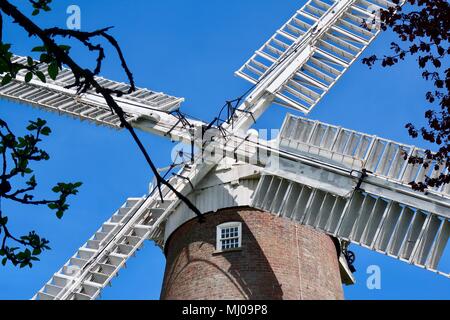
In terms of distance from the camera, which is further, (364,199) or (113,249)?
(113,249)

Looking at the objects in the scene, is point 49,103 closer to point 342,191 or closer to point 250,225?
point 250,225

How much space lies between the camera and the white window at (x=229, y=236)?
61.6 feet

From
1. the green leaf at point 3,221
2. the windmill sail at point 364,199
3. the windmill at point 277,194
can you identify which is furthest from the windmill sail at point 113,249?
the green leaf at point 3,221

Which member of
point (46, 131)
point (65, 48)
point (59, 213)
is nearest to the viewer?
point (65, 48)

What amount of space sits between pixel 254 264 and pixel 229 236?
1.14 meters

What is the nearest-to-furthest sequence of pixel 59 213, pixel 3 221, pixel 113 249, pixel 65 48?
1. pixel 65 48
2. pixel 3 221
3. pixel 59 213
4. pixel 113 249

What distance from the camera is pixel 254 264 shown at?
18250 millimetres

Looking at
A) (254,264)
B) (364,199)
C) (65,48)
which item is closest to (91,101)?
(254,264)

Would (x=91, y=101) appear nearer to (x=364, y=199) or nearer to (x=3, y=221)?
(x=364, y=199)

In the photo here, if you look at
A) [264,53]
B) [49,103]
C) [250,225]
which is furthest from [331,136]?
[49,103]

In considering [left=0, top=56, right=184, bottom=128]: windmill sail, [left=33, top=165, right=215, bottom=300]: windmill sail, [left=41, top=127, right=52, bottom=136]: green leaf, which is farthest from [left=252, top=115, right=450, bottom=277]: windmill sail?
[left=41, top=127, right=52, bottom=136]: green leaf

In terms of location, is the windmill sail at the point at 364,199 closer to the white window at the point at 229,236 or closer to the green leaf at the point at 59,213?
the white window at the point at 229,236

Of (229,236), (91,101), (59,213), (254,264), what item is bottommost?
(59,213)

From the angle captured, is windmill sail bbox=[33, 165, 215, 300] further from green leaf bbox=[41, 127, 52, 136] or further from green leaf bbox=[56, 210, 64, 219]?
green leaf bbox=[56, 210, 64, 219]
